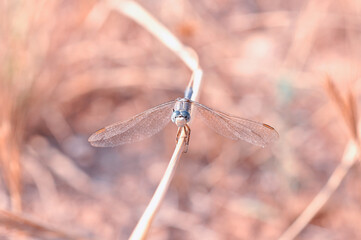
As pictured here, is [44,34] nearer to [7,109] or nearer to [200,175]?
[7,109]

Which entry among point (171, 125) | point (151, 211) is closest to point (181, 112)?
point (151, 211)

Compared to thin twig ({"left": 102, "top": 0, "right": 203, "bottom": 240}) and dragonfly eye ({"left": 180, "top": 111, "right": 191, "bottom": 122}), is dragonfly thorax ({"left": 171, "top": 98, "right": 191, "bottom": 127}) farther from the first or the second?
thin twig ({"left": 102, "top": 0, "right": 203, "bottom": 240})

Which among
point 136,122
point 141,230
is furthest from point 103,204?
point 141,230

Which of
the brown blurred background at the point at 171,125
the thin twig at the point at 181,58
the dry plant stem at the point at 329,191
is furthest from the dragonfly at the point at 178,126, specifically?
the brown blurred background at the point at 171,125

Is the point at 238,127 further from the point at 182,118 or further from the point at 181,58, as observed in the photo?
the point at 181,58

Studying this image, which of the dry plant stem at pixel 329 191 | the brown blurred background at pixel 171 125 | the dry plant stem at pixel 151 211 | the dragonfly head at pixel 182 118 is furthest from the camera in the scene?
the brown blurred background at pixel 171 125

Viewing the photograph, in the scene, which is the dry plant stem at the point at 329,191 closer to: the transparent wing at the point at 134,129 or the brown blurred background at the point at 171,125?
the brown blurred background at the point at 171,125

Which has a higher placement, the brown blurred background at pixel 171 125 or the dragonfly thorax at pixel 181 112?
the brown blurred background at pixel 171 125

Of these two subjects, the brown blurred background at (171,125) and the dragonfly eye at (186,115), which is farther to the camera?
the brown blurred background at (171,125)
